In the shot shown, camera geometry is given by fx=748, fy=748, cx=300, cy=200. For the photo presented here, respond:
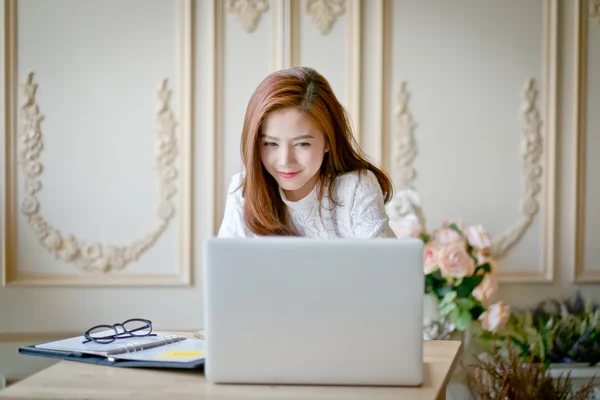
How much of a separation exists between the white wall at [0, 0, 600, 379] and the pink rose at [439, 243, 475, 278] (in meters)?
0.62

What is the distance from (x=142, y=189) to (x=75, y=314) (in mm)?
572

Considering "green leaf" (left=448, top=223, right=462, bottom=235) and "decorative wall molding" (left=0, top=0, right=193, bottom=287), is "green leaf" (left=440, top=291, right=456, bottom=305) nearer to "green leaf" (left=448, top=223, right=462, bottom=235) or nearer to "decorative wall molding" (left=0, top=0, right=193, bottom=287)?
"green leaf" (left=448, top=223, right=462, bottom=235)

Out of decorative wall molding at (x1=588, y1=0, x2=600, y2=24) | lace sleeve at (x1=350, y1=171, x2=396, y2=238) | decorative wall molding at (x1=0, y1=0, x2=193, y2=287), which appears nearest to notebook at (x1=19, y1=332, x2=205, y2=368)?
lace sleeve at (x1=350, y1=171, x2=396, y2=238)

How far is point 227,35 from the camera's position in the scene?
119 inches

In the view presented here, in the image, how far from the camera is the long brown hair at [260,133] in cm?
167

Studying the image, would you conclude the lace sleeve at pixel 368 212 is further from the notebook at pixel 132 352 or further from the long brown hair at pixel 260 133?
the notebook at pixel 132 352

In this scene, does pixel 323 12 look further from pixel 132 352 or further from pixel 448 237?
pixel 132 352

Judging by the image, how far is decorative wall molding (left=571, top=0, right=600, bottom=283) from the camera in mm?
3053

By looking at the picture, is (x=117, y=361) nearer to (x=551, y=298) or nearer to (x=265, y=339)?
(x=265, y=339)

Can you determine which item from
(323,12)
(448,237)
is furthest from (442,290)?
(323,12)

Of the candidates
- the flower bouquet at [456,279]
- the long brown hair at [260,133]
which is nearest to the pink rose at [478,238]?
the flower bouquet at [456,279]

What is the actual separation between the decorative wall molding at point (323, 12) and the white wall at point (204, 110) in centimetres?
2

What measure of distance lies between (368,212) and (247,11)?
1508 mm

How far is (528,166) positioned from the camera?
307 centimetres
